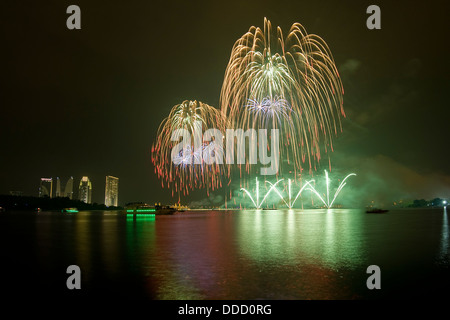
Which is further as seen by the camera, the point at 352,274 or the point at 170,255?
the point at 170,255

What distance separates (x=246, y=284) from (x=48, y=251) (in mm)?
12983

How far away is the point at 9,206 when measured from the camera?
17562 cm

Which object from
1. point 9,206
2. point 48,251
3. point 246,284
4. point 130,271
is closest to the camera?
point 246,284

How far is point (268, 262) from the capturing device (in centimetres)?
1441

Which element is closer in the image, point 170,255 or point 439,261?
point 439,261

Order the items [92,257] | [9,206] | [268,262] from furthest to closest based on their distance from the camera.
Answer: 1. [9,206]
2. [92,257]
3. [268,262]

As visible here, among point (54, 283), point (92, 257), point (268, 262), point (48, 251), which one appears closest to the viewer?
point (54, 283)
